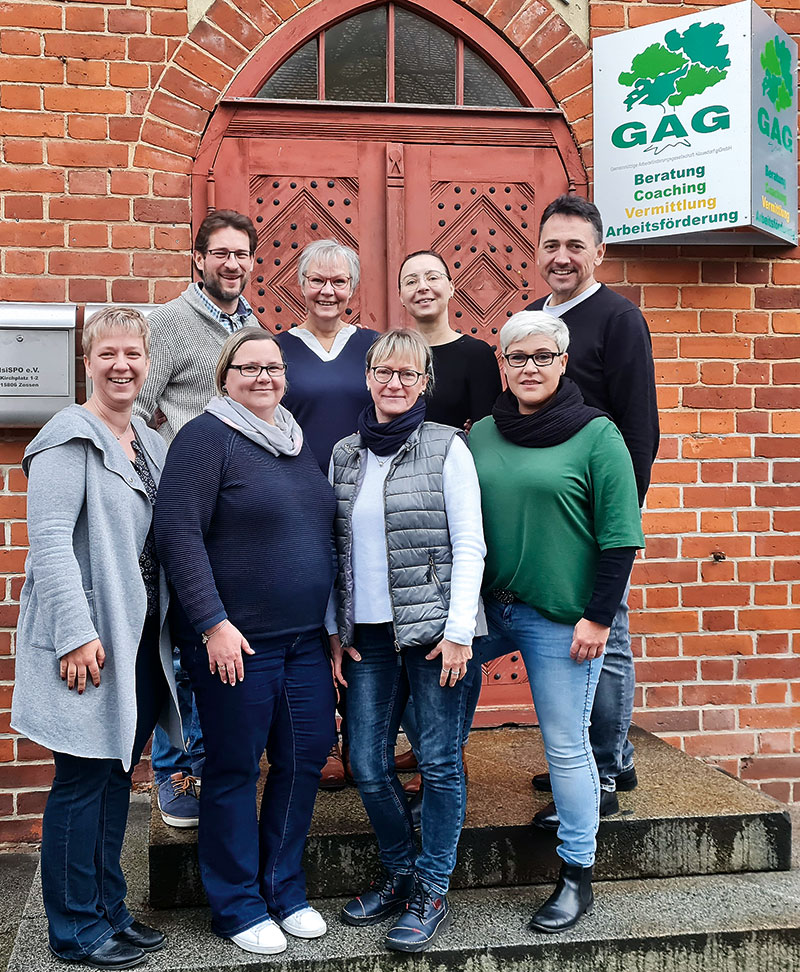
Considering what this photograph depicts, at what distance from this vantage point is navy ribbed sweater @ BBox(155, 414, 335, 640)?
2.79 meters

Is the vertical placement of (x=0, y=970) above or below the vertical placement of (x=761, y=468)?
below

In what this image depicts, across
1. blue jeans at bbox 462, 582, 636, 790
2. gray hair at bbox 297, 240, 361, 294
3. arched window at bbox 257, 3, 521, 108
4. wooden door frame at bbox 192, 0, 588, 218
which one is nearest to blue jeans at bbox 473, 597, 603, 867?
blue jeans at bbox 462, 582, 636, 790

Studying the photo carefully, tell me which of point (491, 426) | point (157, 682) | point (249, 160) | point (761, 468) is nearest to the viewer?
point (157, 682)

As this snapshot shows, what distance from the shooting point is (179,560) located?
2.78 meters

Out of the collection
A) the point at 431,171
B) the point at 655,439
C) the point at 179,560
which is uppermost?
the point at 431,171

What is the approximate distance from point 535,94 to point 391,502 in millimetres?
2538

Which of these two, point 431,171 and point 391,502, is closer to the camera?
point 391,502

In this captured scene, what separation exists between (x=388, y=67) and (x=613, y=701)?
116 inches

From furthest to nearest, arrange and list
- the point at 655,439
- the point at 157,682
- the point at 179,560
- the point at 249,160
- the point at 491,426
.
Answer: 1. the point at 249,160
2. the point at 655,439
3. the point at 491,426
4. the point at 157,682
5. the point at 179,560

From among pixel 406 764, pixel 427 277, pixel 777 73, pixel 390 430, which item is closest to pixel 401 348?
pixel 390 430

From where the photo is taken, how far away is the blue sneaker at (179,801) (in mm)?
3383

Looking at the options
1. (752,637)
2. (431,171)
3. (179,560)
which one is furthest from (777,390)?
(179,560)

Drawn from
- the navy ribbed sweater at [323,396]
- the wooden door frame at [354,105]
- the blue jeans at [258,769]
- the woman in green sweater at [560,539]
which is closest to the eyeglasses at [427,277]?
the navy ribbed sweater at [323,396]

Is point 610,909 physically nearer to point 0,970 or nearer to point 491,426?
point 491,426
